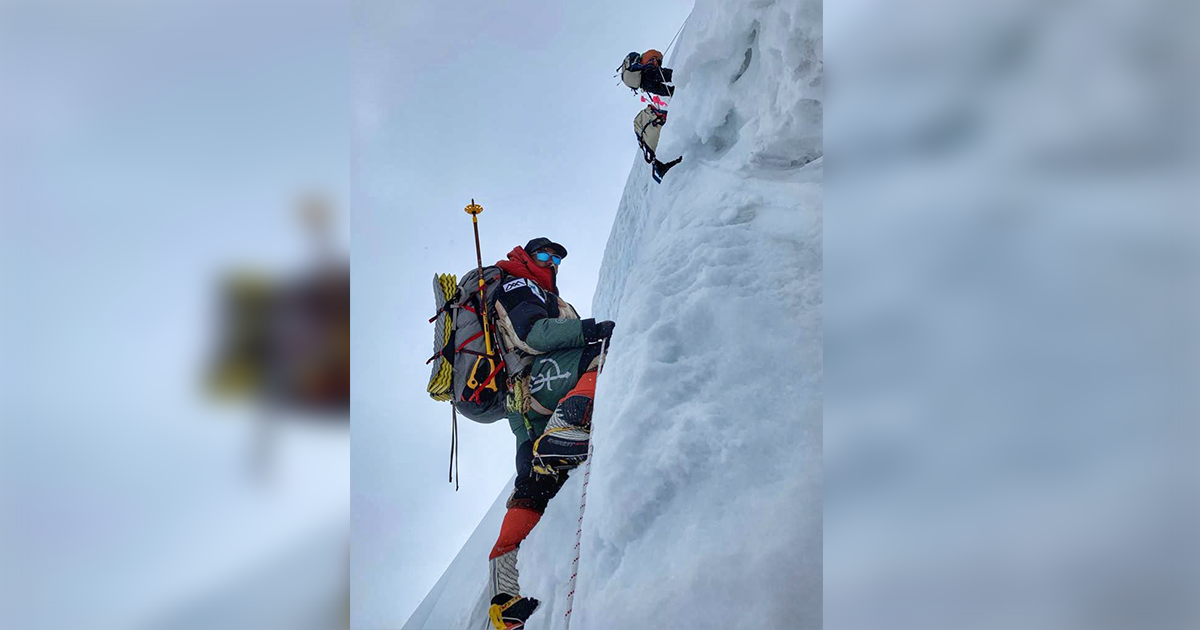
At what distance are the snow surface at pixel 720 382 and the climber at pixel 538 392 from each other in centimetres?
12

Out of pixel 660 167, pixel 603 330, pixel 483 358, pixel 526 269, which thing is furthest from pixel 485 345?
pixel 660 167

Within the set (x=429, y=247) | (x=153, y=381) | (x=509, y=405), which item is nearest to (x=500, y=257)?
(x=429, y=247)

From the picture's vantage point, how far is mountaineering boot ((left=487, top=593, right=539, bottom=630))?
1975mm

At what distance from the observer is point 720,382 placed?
1.57 m

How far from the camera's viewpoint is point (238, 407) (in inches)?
31.2

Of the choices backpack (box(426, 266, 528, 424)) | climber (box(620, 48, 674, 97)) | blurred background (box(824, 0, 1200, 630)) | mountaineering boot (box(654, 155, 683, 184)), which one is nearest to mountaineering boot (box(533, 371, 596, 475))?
backpack (box(426, 266, 528, 424))

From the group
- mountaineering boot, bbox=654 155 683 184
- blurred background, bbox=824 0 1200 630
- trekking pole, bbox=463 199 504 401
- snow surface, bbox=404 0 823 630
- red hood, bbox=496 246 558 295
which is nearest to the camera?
blurred background, bbox=824 0 1200 630

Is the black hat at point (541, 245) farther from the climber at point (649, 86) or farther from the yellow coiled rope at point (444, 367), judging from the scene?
the climber at point (649, 86)

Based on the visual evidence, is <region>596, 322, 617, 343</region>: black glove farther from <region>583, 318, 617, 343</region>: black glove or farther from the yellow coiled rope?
the yellow coiled rope

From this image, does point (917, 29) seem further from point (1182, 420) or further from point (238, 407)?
point (238, 407)

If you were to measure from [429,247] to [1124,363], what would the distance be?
7.48ft

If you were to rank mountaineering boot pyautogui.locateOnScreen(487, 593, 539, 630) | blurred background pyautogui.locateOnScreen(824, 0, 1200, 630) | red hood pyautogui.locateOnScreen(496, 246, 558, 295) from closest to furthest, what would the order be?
1. blurred background pyautogui.locateOnScreen(824, 0, 1200, 630)
2. mountaineering boot pyautogui.locateOnScreen(487, 593, 539, 630)
3. red hood pyautogui.locateOnScreen(496, 246, 558, 295)

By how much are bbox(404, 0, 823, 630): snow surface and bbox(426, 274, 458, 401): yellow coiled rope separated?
0.63 m

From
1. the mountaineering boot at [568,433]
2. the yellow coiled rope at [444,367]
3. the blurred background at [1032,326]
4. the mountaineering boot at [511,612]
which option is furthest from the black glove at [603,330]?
the blurred background at [1032,326]
